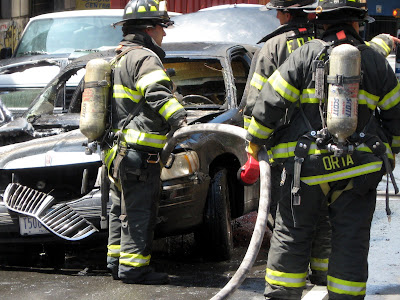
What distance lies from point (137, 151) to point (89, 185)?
694mm

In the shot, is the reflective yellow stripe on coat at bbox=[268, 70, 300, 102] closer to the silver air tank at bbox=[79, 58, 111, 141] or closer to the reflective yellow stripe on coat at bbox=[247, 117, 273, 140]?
the reflective yellow stripe on coat at bbox=[247, 117, 273, 140]

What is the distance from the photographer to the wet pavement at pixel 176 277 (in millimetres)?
5613

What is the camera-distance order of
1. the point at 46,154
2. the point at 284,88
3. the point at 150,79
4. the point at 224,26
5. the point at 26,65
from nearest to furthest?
the point at 284,88, the point at 150,79, the point at 46,154, the point at 26,65, the point at 224,26

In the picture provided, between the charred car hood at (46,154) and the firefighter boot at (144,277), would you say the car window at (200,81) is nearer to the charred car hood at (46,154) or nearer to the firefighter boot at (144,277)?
the charred car hood at (46,154)

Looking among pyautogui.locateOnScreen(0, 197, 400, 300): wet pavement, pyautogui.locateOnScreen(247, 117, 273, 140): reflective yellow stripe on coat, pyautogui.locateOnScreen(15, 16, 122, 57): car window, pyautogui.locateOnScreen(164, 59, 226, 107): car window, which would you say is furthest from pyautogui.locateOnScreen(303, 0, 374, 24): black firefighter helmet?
pyautogui.locateOnScreen(15, 16, 122, 57): car window

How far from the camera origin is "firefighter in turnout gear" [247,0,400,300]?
455 centimetres

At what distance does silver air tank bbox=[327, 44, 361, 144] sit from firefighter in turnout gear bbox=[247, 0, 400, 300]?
0.13ft

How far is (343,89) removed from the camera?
4.42 m

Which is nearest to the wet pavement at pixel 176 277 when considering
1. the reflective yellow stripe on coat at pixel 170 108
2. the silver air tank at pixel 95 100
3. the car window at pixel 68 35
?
the silver air tank at pixel 95 100

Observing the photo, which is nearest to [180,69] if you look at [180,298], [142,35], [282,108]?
[142,35]

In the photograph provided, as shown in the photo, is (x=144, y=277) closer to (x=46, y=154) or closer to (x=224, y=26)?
(x=46, y=154)

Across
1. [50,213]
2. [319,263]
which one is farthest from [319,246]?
[50,213]

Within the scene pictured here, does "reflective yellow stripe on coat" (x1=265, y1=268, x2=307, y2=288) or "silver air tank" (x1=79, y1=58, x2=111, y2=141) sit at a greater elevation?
"silver air tank" (x1=79, y1=58, x2=111, y2=141)

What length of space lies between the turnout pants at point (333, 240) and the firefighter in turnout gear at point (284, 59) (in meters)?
0.63
